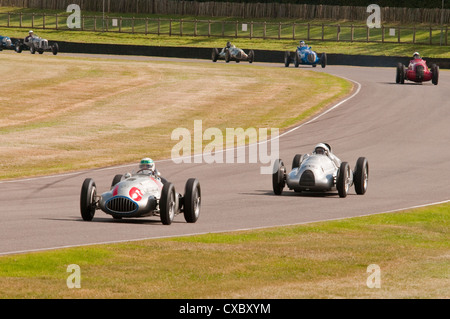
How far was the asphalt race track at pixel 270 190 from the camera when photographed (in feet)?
53.1

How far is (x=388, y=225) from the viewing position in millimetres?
17562

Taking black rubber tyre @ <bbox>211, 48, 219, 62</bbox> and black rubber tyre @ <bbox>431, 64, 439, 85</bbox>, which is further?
black rubber tyre @ <bbox>211, 48, 219, 62</bbox>

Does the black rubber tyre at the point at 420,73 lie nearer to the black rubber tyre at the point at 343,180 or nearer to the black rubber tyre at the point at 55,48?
the black rubber tyre at the point at 343,180

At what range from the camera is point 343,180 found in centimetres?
1992

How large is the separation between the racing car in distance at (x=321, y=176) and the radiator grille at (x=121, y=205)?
4883mm

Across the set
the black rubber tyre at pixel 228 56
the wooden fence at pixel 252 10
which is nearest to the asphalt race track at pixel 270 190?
the black rubber tyre at pixel 228 56

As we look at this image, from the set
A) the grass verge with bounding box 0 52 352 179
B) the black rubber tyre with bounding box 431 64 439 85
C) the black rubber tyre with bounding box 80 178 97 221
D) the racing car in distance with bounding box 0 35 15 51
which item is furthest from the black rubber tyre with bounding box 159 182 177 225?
the racing car in distance with bounding box 0 35 15 51

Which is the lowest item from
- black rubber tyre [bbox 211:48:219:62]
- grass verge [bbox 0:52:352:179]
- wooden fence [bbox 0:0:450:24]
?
grass verge [bbox 0:52:352:179]

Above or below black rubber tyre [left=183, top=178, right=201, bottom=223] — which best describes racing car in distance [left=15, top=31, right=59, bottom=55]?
below

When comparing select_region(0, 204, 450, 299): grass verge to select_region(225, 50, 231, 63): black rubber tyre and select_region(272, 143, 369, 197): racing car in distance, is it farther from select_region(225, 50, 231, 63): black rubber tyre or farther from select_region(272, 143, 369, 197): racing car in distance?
select_region(225, 50, 231, 63): black rubber tyre

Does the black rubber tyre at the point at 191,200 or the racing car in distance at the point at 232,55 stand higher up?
the black rubber tyre at the point at 191,200

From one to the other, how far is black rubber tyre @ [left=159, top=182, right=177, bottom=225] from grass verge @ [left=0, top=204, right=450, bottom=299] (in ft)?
2.56

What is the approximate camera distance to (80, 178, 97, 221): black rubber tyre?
642 inches

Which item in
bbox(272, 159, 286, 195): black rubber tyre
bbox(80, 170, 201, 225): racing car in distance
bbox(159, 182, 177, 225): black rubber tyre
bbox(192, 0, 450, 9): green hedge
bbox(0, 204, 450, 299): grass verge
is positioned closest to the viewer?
bbox(0, 204, 450, 299): grass verge
